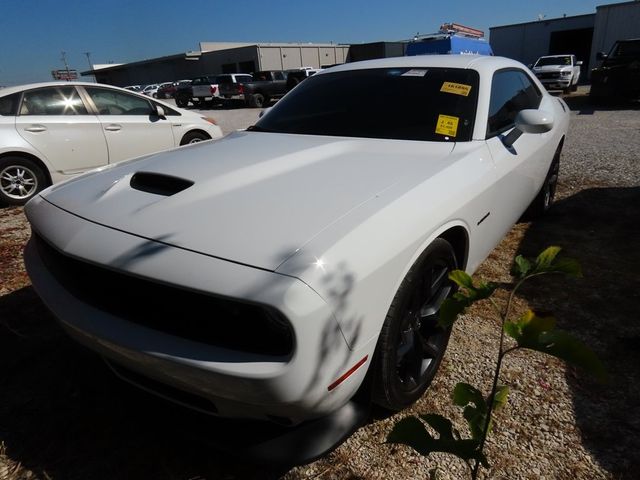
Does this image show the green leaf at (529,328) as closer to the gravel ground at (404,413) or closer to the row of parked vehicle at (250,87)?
the gravel ground at (404,413)

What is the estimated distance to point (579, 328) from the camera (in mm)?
2562

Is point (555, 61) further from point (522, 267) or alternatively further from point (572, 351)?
point (572, 351)

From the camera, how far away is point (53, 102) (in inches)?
213

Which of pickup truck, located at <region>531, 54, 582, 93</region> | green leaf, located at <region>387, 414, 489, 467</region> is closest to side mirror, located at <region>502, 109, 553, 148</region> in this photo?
green leaf, located at <region>387, 414, 489, 467</region>

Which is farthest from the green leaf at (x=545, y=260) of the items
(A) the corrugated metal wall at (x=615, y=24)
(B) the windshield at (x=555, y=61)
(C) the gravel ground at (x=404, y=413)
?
(A) the corrugated metal wall at (x=615, y=24)

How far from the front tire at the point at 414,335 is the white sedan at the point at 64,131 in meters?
5.03

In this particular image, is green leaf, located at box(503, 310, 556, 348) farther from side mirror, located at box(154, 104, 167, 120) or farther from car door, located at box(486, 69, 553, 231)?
side mirror, located at box(154, 104, 167, 120)

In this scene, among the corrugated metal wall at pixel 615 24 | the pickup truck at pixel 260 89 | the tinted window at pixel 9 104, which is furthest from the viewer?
the corrugated metal wall at pixel 615 24

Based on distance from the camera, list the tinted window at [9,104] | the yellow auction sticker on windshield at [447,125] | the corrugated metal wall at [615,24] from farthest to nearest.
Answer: the corrugated metal wall at [615,24] → the tinted window at [9,104] → the yellow auction sticker on windshield at [447,125]

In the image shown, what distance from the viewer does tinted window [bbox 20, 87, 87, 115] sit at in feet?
17.3

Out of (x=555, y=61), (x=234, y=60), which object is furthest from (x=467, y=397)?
(x=234, y=60)

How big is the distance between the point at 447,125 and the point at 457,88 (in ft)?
1.11

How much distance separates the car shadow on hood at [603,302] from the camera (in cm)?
185

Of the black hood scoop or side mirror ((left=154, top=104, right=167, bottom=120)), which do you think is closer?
the black hood scoop
